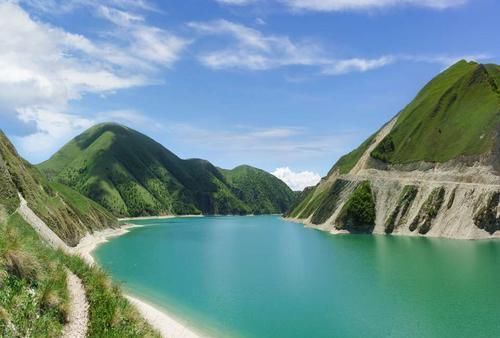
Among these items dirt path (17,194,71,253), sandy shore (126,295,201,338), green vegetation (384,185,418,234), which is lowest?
sandy shore (126,295,201,338)

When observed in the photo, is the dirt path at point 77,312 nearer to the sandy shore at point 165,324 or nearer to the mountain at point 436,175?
the sandy shore at point 165,324

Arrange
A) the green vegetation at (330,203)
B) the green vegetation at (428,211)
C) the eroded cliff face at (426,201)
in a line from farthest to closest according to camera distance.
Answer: the green vegetation at (330,203) < the green vegetation at (428,211) < the eroded cliff face at (426,201)

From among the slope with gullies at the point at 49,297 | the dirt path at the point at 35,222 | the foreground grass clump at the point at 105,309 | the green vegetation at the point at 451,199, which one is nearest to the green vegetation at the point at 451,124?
the green vegetation at the point at 451,199

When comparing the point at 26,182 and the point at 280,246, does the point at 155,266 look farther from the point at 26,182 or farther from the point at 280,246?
the point at 280,246

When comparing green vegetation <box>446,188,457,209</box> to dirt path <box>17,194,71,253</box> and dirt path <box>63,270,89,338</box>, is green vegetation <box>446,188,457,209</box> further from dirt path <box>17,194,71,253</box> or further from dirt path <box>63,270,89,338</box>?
dirt path <box>63,270,89,338</box>

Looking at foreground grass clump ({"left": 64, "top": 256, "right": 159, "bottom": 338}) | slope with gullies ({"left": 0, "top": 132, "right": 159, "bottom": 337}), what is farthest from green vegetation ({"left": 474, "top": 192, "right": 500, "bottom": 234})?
slope with gullies ({"left": 0, "top": 132, "right": 159, "bottom": 337})

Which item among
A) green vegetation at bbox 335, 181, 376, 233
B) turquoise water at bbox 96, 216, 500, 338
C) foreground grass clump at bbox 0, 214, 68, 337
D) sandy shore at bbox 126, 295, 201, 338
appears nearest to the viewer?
foreground grass clump at bbox 0, 214, 68, 337

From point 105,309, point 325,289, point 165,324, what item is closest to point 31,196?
point 165,324
